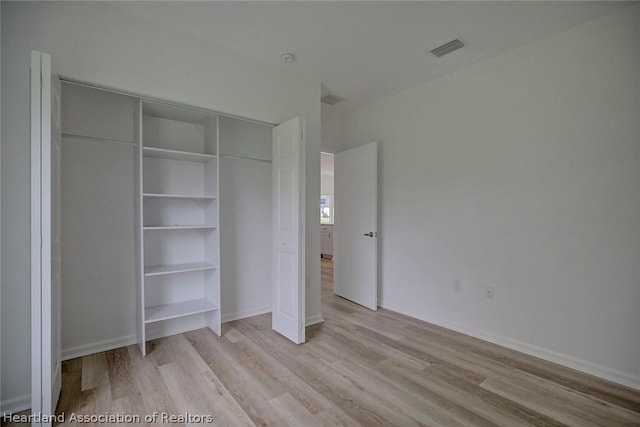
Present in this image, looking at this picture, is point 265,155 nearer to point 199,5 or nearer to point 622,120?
point 199,5

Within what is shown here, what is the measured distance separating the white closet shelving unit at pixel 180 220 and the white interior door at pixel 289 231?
584 mm

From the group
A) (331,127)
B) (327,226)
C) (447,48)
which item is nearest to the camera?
(447,48)

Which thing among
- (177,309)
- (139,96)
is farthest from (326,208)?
(139,96)

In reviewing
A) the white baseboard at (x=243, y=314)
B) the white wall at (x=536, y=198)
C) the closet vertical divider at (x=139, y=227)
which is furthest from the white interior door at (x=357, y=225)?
the closet vertical divider at (x=139, y=227)

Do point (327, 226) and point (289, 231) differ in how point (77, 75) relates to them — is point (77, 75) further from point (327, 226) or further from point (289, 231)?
point (327, 226)

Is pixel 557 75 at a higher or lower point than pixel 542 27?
lower

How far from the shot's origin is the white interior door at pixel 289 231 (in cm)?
277

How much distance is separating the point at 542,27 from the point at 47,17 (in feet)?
11.9

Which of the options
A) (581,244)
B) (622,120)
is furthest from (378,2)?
(581,244)

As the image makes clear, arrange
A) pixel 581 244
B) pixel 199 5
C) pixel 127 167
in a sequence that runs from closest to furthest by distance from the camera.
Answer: pixel 199 5 < pixel 581 244 < pixel 127 167

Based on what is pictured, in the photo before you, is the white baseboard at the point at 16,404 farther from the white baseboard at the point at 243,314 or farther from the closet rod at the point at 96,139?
the closet rod at the point at 96,139

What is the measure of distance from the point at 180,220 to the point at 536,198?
3384 millimetres

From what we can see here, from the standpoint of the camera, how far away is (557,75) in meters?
2.51

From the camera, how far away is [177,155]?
2.95 meters
